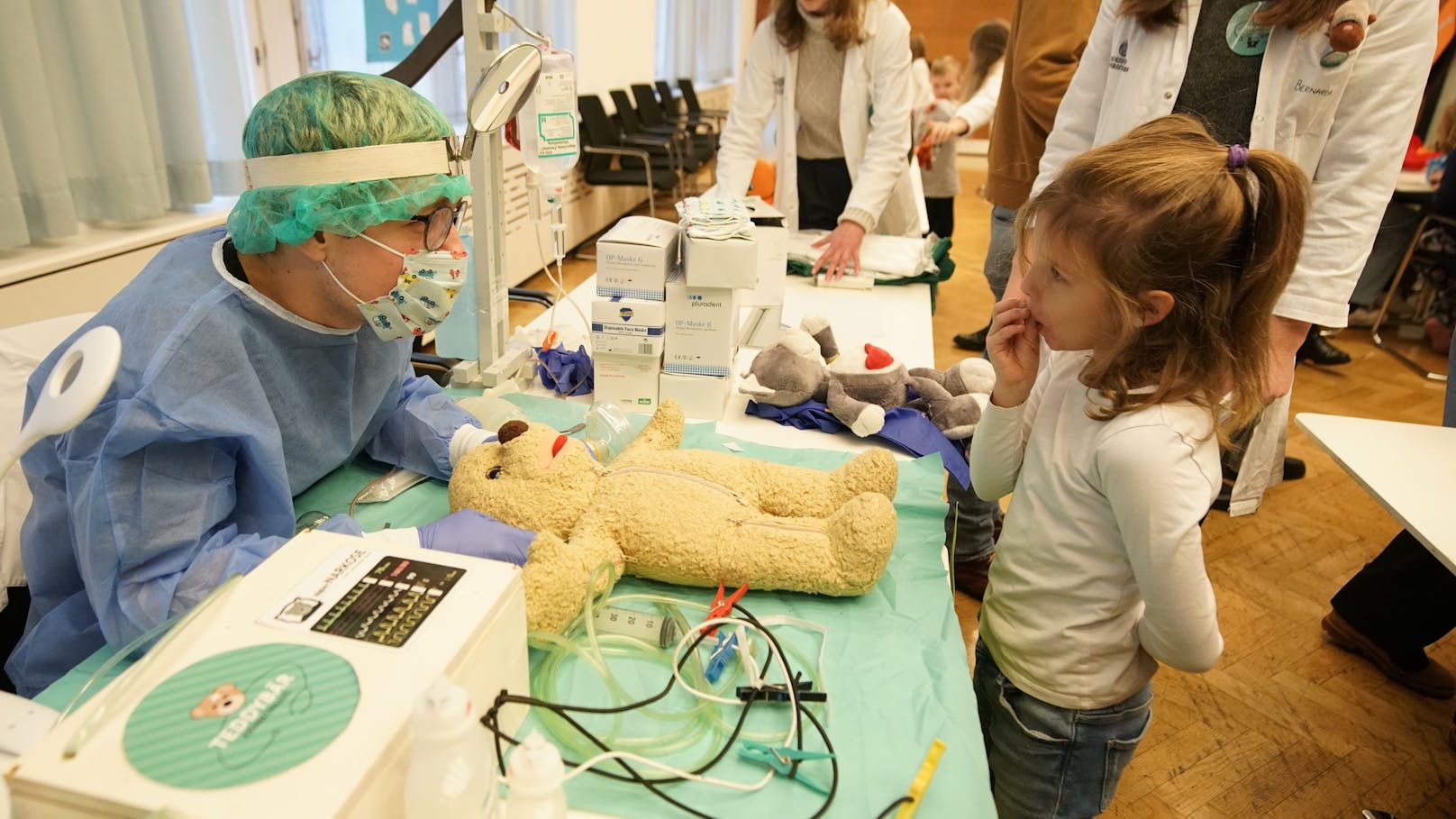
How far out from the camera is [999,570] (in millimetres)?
1149

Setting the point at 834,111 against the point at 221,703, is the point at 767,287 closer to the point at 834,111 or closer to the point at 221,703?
the point at 834,111

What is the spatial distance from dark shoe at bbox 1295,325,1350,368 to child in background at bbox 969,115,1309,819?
3.49 metres

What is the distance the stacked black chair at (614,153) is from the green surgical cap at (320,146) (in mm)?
3799

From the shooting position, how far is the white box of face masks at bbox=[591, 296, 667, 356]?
1.51 metres

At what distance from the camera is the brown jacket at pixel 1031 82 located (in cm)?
209

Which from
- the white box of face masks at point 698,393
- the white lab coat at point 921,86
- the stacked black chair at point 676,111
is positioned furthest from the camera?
the stacked black chair at point 676,111

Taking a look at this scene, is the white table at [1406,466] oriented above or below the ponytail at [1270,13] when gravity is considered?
below

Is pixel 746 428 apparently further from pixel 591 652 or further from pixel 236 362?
pixel 236 362

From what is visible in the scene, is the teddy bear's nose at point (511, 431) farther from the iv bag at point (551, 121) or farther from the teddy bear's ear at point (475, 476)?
the iv bag at point (551, 121)

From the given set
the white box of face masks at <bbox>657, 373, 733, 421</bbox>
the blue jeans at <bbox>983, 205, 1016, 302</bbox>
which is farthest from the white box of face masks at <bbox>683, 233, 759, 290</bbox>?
the blue jeans at <bbox>983, 205, 1016, 302</bbox>

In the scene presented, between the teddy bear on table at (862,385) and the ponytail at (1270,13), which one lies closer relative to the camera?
the ponytail at (1270,13)

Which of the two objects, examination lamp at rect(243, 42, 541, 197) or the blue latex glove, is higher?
examination lamp at rect(243, 42, 541, 197)

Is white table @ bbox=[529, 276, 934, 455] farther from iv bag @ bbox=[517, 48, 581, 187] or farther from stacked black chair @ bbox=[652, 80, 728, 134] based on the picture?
stacked black chair @ bbox=[652, 80, 728, 134]

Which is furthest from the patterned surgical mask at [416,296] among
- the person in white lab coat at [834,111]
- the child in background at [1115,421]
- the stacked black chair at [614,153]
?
the stacked black chair at [614,153]
